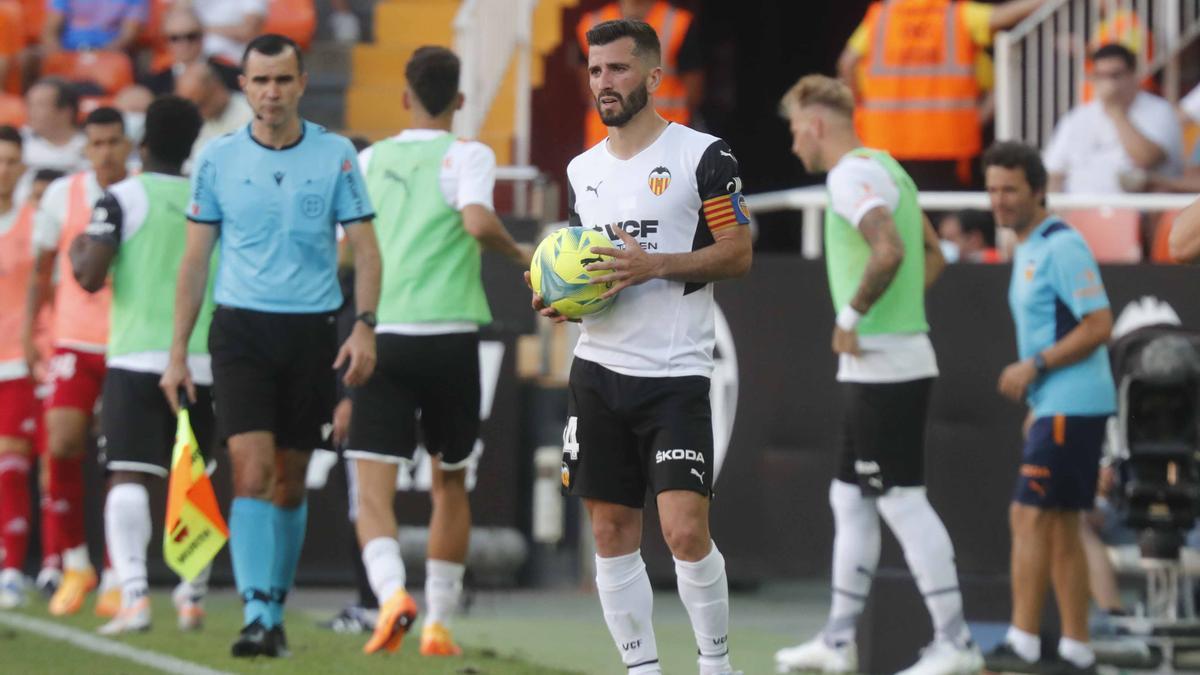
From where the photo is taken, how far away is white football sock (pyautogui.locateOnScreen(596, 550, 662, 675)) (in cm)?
658

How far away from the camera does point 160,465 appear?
9.47m

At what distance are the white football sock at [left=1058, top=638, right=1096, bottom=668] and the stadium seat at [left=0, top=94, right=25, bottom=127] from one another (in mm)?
10027

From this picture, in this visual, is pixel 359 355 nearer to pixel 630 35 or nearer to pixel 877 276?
pixel 877 276

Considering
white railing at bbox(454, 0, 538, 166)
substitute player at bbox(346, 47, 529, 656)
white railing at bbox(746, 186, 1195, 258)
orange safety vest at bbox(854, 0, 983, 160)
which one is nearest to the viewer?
substitute player at bbox(346, 47, 529, 656)

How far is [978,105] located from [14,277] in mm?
6361

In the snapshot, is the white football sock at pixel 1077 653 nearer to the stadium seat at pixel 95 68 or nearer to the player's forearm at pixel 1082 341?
the player's forearm at pixel 1082 341

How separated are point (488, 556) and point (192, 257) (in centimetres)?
404

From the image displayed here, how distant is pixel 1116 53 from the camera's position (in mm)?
12562

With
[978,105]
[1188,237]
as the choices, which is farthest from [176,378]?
[978,105]

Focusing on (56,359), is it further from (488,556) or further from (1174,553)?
(1174,553)

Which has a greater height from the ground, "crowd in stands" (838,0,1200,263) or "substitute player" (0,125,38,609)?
"crowd in stands" (838,0,1200,263)

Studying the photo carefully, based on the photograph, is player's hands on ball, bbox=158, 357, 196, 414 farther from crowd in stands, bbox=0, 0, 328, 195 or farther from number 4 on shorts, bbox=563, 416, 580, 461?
crowd in stands, bbox=0, 0, 328, 195

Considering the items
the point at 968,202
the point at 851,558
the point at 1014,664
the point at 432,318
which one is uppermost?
the point at 968,202

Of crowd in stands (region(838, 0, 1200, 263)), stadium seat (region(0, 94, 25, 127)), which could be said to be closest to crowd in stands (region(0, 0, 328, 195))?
stadium seat (region(0, 94, 25, 127))
